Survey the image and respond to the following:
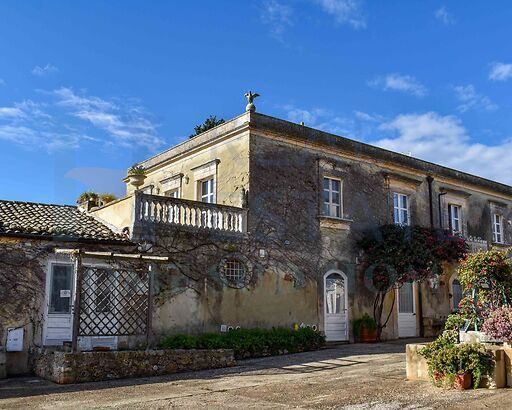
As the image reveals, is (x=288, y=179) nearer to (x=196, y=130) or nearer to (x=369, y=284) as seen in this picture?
(x=369, y=284)

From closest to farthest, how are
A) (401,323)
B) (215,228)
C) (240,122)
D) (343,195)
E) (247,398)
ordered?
1. (247,398)
2. (215,228)
3. (240,122)
4. (343,195)
5. (401,323)

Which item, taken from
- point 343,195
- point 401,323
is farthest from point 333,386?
point 401,323

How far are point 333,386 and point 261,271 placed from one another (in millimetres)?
6728

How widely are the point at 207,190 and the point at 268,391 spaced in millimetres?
9867

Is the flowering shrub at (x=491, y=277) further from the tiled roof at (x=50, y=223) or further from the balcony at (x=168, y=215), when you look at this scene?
the tiled roof at (x=50, y=223)

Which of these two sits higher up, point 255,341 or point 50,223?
point 50,223

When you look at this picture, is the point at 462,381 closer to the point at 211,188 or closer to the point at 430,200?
the point at 211,188

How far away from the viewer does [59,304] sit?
13562mm

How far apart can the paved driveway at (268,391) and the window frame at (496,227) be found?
14.4 meters

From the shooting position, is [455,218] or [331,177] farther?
[455,218]

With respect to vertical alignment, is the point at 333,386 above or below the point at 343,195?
below

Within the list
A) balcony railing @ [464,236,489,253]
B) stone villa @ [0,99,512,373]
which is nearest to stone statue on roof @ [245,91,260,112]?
stone villa @ [0,99,512,373]

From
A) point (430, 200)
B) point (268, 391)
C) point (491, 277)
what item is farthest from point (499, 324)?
point (430, 200)

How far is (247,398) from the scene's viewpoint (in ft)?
28.6
